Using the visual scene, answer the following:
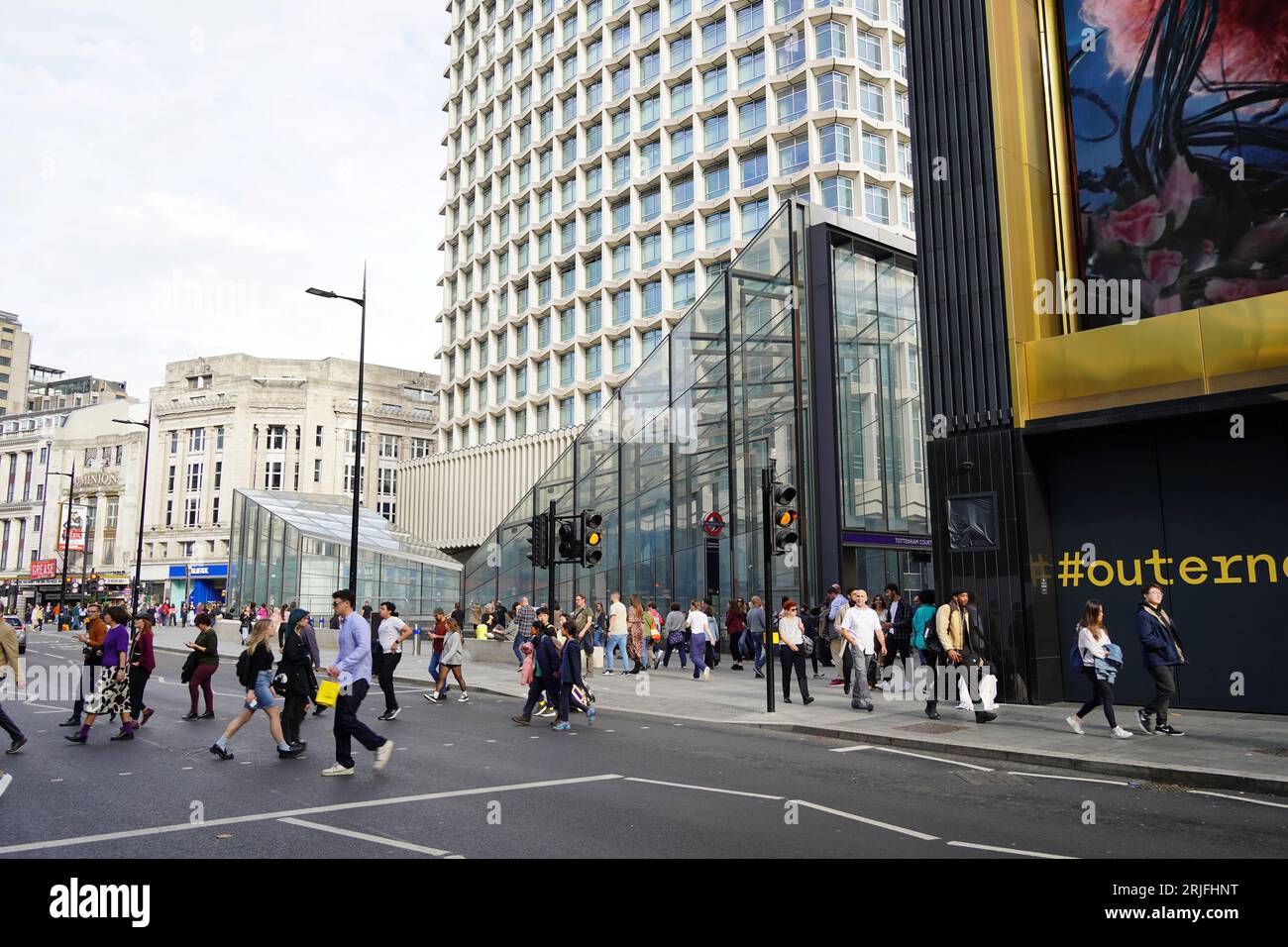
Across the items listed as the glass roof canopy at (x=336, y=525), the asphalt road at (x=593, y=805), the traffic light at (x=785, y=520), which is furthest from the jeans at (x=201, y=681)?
the glass roof canopy at (x=336, y=525)

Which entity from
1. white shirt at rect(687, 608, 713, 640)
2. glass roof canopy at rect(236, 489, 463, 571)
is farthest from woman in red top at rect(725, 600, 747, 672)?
glass roof canopy at rect(236, 489, 463, 571)

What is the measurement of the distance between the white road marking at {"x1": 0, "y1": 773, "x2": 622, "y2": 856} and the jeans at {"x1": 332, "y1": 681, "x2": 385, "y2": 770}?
1297 mm

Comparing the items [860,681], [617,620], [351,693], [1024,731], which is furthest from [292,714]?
[617,620]

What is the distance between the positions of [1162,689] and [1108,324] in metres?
6.89

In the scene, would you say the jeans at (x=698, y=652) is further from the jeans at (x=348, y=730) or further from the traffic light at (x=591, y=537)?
the jeans at (x=348, y=730)

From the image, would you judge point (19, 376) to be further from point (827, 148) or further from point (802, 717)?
point (802, 717)

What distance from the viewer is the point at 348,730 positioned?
9.34m

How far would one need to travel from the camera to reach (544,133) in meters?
57.9

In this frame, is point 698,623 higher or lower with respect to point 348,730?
higher

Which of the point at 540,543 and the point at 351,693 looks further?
the point at 540,543

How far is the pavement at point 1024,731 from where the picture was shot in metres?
9.27

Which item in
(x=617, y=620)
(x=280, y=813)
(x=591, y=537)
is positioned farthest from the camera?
(x=617, y=620)

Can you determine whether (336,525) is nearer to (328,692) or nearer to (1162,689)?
(328,692)

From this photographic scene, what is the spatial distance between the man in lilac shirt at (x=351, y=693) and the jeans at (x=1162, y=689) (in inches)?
353
